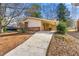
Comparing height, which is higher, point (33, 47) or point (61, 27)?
point (61, 27)

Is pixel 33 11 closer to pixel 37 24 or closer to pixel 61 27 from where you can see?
pixel 37 24

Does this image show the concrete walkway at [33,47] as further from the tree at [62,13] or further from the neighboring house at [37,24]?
the tree at [62,13]

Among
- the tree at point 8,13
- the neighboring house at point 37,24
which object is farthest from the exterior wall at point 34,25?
the tree at point 8,13

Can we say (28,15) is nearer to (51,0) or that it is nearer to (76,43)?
(51,0)

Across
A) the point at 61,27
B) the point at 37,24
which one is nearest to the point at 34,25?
the point at 37,24

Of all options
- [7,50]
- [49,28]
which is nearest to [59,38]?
[49,28]

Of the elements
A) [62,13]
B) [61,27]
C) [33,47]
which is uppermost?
[62,13]
